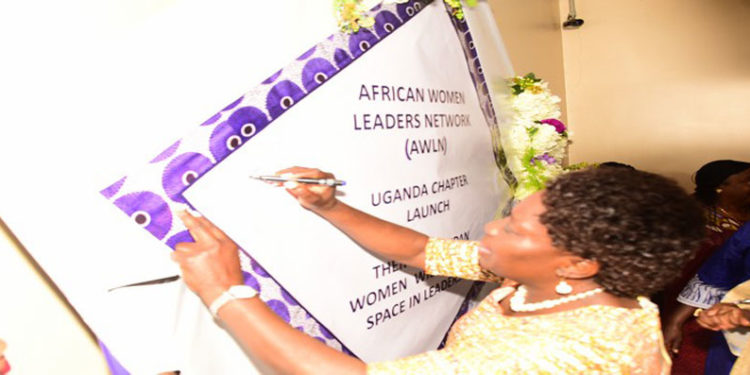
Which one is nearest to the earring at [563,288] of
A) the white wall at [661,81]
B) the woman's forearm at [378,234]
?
the woman's forearm at [378,234]

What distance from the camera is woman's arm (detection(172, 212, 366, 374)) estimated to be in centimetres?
69

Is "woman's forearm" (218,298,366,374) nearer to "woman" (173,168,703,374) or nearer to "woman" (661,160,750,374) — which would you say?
"woman" (173,168,703,374)

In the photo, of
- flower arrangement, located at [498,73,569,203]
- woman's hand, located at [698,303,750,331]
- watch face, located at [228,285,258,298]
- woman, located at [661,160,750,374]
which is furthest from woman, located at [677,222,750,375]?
watch face, located at [228,285,258,298]

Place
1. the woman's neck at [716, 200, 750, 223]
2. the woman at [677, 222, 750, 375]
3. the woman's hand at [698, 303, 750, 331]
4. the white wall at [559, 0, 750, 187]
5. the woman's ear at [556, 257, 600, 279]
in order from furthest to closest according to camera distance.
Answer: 1. the white wall at [559, 0, 750, 187]
2. the woman's neck at [716, 200, 750, 223]
3. the woman at [677, 222, 750, 375]
4. the woman's hand at [698, 303, 750, 331]
5. the woman's ear at [556, 257, 600, 279]

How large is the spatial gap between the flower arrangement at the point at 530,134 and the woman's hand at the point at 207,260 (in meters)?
1.22

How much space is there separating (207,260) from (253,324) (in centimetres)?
13

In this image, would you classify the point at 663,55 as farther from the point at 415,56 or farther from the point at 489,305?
the point at 489,305

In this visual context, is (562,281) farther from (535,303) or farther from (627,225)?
(627,225)

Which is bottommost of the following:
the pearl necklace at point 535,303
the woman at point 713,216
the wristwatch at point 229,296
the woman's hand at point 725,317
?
the woman at point 713,216

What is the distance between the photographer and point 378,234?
40.8 inches

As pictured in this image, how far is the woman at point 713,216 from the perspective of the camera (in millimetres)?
1969

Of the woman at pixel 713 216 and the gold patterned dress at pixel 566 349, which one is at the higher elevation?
the gold patterned dress at pixel 566 349

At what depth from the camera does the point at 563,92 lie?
3271 mm

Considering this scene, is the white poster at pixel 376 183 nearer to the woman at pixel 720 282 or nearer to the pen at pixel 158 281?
the pen at pixel 158 281
